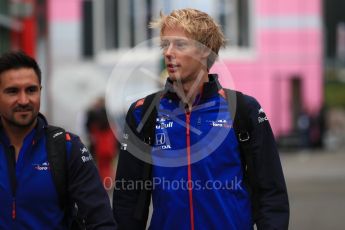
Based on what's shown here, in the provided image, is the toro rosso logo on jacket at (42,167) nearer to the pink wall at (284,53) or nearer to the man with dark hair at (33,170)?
the man with dark hair at (33,170)

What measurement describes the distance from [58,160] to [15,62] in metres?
0.49

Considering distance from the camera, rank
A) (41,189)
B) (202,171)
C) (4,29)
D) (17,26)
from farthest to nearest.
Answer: (4,29), (17,26), (202,171), (41,189)

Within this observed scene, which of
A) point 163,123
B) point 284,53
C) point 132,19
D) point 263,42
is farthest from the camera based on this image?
point 284,53

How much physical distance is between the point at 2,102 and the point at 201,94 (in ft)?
3.13

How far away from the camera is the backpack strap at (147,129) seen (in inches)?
169

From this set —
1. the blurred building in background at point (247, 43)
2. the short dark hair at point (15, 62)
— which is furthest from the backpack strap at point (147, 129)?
the blurred building in background at point (247, 43)

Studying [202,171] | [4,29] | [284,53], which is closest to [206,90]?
[202,171]

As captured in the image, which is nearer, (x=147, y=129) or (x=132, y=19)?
(x=147, y=129)

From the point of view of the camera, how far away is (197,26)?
Result: 424cm

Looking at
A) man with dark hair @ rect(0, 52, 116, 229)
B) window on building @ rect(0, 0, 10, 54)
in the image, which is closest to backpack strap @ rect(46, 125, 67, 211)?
man with dark hair @ rect(0, 52, 116, 229)

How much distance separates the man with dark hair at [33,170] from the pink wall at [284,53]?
1009 inches

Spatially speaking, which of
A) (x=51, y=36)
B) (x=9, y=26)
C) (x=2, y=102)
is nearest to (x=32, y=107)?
(x=2, y=102)

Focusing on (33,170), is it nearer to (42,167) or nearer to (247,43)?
(42,167)

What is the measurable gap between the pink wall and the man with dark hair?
25.6 m
